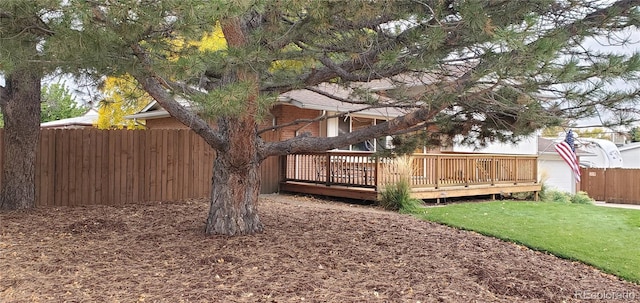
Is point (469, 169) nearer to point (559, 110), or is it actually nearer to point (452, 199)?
point (452, 199)

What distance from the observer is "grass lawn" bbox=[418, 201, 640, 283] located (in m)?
7.06

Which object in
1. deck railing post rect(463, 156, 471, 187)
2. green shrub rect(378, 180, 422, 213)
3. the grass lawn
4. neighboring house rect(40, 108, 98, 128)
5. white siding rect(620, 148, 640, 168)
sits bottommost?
the grass lawn

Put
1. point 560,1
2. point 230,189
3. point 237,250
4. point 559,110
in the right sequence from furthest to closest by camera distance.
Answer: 1. point 230,189
2. point 237,250
3. point 559,110
4. point 560,1

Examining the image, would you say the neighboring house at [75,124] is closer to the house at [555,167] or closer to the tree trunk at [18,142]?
the tree trunk at [18,142]

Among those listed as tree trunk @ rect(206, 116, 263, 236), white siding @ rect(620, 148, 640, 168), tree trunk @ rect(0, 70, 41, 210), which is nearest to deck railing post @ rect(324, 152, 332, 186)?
tree trunk @ rect(206, 116, 263, 236)

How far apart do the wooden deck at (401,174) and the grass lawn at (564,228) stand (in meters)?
0.98

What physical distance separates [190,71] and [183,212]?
4.82 meters

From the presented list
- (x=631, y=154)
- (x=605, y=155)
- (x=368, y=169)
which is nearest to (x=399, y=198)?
(x=368, y=169)

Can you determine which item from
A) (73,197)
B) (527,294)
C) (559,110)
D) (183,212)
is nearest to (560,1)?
(559,110)

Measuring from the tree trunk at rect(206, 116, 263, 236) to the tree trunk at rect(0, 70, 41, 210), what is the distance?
12.4 feet

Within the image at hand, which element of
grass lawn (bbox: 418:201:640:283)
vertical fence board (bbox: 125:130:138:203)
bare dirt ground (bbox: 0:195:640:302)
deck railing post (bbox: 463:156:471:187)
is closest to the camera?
bare dirt ground (bbox: 0:195:640:302)

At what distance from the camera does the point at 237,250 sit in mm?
5816

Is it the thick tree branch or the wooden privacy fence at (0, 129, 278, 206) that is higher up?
the thick tree branch

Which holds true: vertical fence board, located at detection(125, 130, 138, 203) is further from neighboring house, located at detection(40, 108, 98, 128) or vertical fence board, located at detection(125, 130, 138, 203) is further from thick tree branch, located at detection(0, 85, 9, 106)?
neighboring house, located at detection(40, 108, 98, 128)
